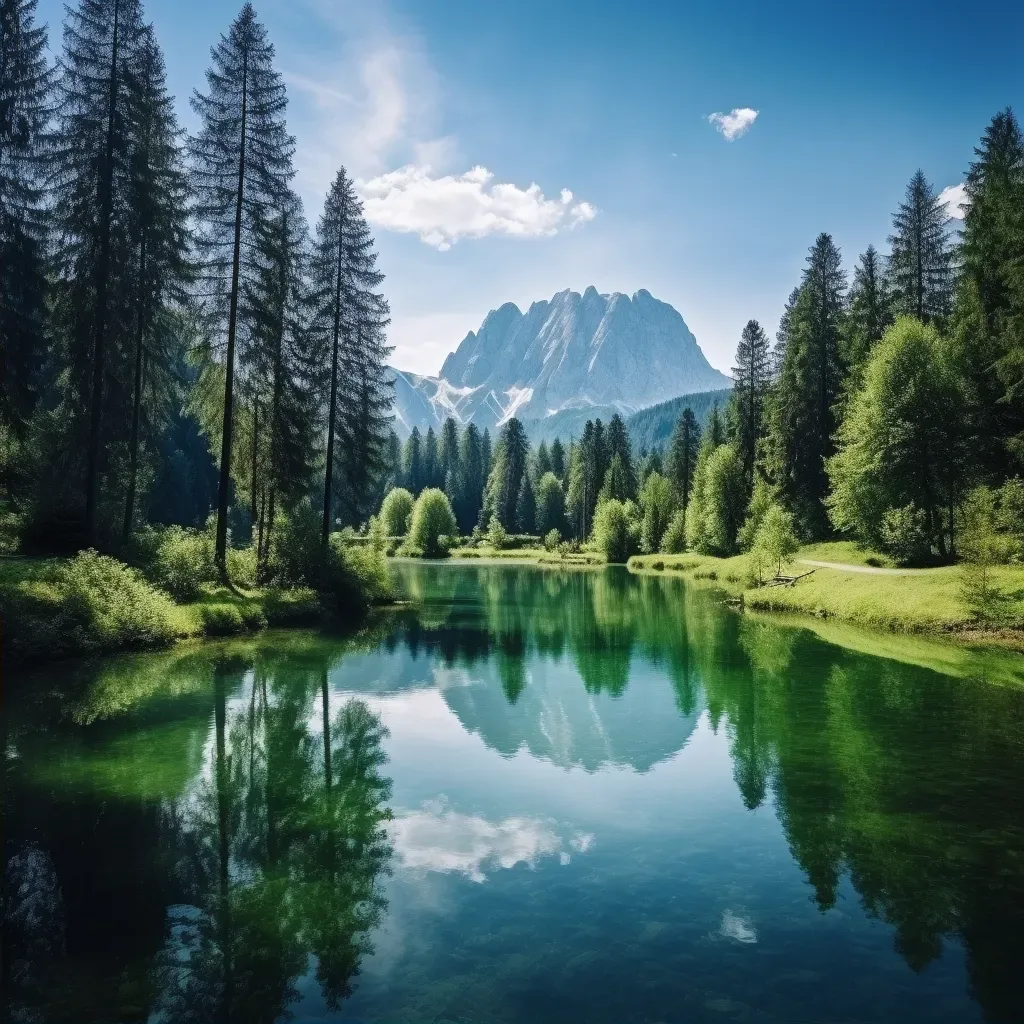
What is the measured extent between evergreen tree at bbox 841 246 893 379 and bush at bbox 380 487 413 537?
6325 centimetres

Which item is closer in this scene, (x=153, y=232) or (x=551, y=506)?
(x=153, y=232)

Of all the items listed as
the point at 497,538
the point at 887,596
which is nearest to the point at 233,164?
the point at 887,596

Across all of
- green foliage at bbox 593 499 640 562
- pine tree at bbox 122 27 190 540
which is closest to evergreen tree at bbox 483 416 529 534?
green foliage at bbox 593 499 640 562

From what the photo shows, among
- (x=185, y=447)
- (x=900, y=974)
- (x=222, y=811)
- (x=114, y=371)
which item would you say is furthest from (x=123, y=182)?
(x=185, y=447)

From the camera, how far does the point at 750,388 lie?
66625 millimetres

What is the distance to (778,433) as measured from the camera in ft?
181

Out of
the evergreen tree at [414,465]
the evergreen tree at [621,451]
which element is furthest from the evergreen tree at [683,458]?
the evergreen tree at [414,465]

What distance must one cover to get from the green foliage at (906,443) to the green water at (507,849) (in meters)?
21.9

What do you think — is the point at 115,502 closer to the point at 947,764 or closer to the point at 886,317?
the point at 947,764

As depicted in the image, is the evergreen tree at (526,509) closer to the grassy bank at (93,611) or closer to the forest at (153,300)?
the forest at (153,300)

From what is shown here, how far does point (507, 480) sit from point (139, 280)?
304 feet

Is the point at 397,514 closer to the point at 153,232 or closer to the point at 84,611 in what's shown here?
the point at 153,232

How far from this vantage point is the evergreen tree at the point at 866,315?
5025cm

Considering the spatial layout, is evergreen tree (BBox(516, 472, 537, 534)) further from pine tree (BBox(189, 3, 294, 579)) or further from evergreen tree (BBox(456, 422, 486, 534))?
pine tree (BBox(189, 3, 294, 579))
